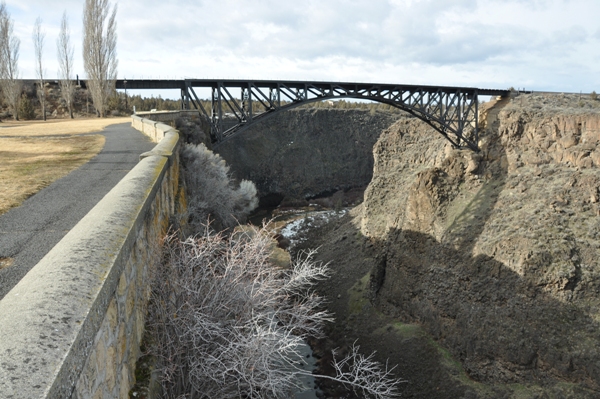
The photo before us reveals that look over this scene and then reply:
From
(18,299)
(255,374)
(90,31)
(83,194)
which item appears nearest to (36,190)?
(83,194)

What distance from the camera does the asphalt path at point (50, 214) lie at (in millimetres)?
4453

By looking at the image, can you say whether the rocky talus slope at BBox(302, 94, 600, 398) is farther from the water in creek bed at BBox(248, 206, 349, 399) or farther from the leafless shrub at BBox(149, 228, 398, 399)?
the leafless shrub at BBox(149, 228, 398, 399)

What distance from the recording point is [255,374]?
4664mm

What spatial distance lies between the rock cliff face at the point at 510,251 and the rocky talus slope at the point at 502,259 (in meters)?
0.05

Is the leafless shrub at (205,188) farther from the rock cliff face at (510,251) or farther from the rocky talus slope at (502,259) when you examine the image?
the rock cliff face at (510,251)

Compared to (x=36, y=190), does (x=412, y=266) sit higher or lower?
lower

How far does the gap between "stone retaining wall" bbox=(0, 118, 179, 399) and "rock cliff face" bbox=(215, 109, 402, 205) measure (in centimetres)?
5385

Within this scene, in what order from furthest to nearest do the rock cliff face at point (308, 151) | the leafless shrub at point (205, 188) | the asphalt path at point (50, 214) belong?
the rock cliff face at point (308, 151), the leafless shrub at point (205, 188), the asphalt path at point (50, 214)

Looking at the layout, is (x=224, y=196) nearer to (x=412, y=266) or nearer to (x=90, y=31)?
(x=412, y=266)

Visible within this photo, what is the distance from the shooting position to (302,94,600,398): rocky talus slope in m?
16.4

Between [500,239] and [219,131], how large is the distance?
1405 centimetres

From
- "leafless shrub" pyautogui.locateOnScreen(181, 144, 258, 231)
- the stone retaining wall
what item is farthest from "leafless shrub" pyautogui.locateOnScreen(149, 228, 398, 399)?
"leafless shrub" pyautogui.locateOnScreen(181, 144, 258, 231)

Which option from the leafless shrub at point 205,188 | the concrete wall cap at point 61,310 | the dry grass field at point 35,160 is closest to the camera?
the concrete wall cap at point 61,310

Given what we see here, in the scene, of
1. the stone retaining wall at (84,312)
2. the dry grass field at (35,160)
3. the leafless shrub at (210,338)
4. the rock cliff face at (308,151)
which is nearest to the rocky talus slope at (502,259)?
the leafless shrub at (210,338)
